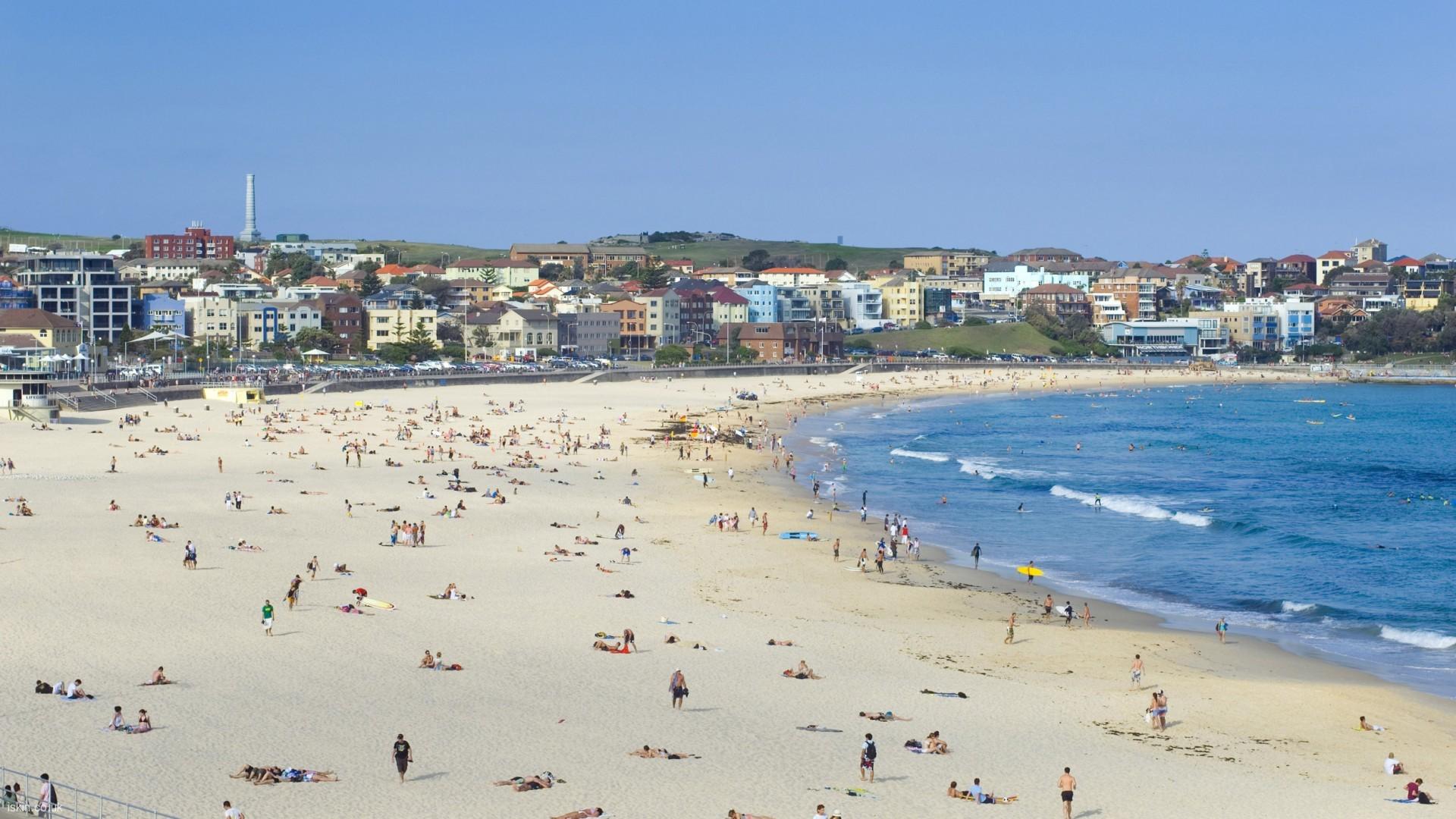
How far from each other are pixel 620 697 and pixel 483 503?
58.3 ft

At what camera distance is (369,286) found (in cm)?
13688

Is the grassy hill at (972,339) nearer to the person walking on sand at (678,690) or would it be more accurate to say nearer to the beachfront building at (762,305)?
the beachfront building at (762,305)

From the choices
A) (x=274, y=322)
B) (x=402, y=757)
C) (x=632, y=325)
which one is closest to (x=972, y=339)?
(x=632, y=325)

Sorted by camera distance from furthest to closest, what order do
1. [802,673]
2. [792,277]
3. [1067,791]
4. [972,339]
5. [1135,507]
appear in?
1. [792,277]
2. [972,339]
3. [1135,507]
4. [802,673]
5. [1067,791]

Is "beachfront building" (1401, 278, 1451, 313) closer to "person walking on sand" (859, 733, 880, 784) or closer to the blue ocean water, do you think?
the blue ocean water

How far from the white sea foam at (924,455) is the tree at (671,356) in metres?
52.2

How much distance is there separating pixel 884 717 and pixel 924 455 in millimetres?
36241

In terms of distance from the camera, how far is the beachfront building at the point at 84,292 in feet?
311

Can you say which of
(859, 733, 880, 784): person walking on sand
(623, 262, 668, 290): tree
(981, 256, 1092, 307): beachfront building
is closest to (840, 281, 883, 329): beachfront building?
(623, 262, 668, 290): tree

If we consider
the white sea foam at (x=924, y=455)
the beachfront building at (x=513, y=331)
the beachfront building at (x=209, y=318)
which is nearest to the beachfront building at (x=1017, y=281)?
the beachfront building at (x=513, y=331)

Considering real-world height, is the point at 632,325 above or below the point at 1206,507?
above

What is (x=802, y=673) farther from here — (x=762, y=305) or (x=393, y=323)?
(x=762, y=305)

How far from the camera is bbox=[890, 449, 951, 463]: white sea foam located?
5403 centimetres

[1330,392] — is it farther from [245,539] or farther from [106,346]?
[245,539]
